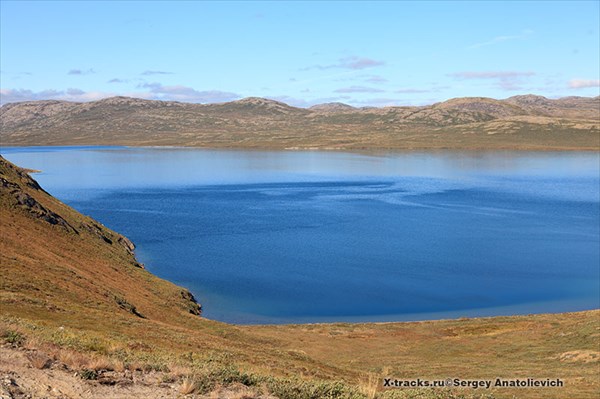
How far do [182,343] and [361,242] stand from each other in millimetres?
50515

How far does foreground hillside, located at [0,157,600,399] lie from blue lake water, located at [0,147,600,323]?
6.90 metres

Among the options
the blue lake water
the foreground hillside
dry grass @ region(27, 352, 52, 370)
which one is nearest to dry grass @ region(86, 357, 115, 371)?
the foreground hillside

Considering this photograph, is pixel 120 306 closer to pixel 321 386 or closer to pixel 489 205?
pixel 321 386

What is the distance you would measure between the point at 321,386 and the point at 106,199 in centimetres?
10203

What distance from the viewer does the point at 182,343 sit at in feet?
79.9

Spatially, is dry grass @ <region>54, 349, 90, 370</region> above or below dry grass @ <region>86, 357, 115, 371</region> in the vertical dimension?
above

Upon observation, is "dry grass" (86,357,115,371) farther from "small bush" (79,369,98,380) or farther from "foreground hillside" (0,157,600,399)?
"small bush" (79,369,98,380)

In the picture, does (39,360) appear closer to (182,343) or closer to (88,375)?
(88,375)

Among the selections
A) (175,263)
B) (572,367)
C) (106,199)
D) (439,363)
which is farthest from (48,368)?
(106,199)

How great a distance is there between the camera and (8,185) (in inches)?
2004

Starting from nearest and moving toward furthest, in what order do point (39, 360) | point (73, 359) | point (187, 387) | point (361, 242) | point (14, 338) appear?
point (187, 387), point (39, 360), point (73, 359), point (14, 338), point (361, 242)

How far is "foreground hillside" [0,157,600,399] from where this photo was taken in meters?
13.3

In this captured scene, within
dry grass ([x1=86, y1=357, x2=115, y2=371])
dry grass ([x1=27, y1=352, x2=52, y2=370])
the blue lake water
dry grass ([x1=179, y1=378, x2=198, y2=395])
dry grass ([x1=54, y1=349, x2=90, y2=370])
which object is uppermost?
dry grass ([x1=27, y1=352, x2=52, y2=370])

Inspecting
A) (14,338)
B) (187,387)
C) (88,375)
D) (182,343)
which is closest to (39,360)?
(88,375)
